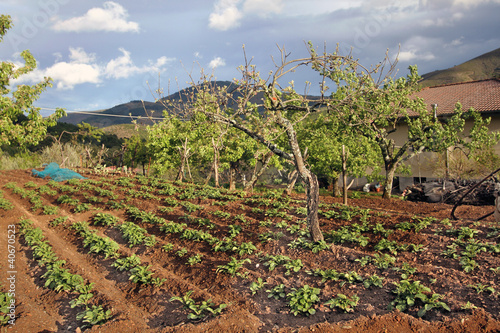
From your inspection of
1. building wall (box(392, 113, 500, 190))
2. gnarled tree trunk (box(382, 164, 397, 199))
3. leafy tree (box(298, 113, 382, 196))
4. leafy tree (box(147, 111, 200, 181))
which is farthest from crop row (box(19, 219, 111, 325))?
building wall (box(392, 113, 500, 190))

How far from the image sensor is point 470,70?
95125 mm

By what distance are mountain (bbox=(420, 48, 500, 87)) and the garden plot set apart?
307ft

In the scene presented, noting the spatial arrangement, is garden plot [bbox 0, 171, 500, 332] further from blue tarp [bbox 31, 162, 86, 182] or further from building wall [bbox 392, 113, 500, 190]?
building wall [bbox 392, 113, 500, 190]

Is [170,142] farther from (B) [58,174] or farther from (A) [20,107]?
(A) [20,107]

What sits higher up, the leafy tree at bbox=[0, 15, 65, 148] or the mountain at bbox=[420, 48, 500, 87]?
the mountain at bbox=[420, 48, 500, 87]

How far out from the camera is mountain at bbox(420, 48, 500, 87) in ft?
292

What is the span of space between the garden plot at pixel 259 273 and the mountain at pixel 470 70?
93.7 m

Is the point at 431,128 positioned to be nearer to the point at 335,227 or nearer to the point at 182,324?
the point at 335,227

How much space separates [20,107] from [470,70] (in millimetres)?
113118

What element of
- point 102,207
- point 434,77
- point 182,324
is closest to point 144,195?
point 102,207

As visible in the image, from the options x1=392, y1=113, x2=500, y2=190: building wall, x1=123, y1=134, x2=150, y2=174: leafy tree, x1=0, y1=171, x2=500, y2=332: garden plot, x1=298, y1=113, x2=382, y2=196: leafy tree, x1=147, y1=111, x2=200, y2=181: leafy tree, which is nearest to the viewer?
x1=0, y1=171, x2=500, y2=332: garden plot

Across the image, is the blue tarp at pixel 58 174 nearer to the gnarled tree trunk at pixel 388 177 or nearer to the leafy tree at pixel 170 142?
the leafy tree at pixel 170 142

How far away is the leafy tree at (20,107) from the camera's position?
11.4 metres

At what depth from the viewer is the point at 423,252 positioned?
7.20 m
